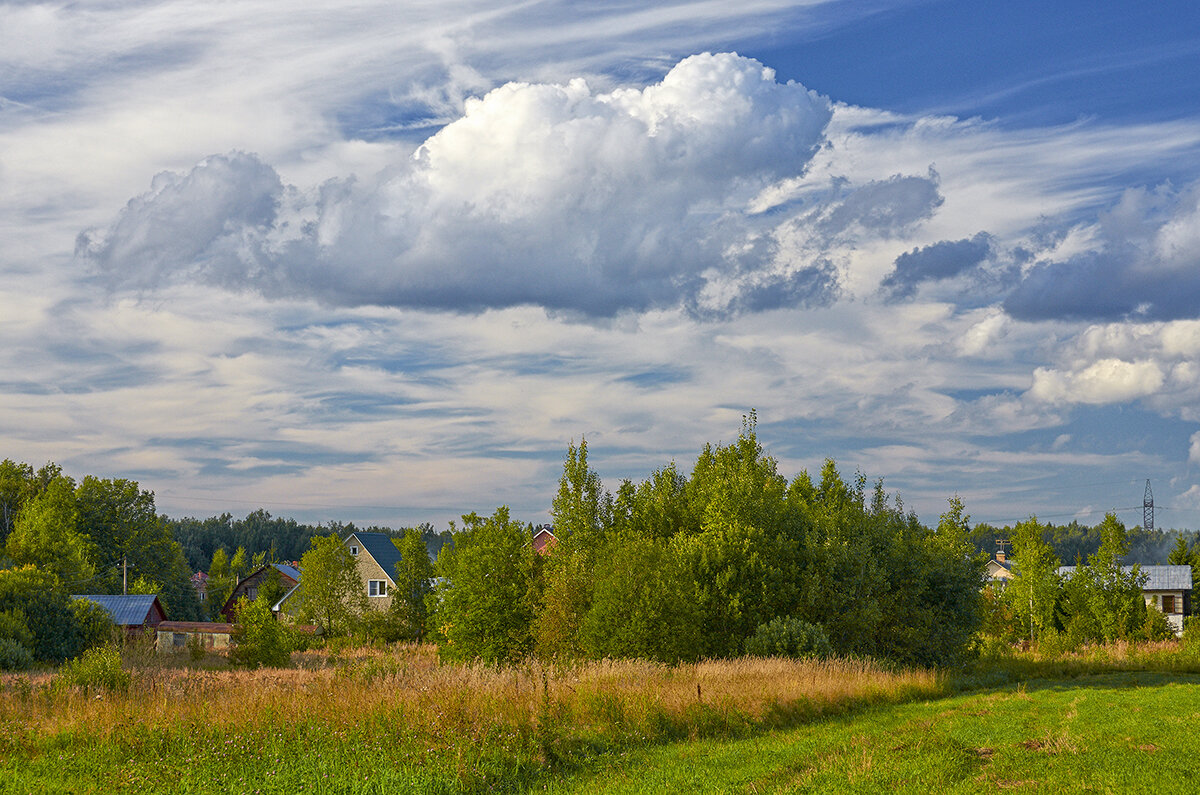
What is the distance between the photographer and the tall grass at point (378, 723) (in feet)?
49.5

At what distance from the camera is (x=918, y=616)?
38.8 metres

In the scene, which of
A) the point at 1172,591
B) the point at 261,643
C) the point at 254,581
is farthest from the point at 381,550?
the point at 1172,591

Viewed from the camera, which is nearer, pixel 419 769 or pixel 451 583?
pixel 419 769

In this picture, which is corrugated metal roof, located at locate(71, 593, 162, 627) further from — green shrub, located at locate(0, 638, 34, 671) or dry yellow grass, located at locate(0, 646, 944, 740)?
dry yellow grass, located at locate(0, 646, 944, 740)

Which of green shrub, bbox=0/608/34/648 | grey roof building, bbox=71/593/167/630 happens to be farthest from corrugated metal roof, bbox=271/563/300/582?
green shrub, bbox=0/608/34/648

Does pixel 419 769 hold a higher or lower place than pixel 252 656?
higher

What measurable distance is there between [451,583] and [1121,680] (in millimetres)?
28096

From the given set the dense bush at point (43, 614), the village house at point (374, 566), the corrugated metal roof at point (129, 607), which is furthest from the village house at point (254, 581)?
the dense bush at point (43, 614)

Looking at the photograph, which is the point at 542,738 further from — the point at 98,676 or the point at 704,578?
the point at 704,578

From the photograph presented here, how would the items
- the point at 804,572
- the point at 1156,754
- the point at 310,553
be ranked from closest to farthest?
1. the point at 1156,754
2. the point at 804,572
3. the point at 310,553

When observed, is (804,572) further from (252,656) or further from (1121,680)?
(252,656)

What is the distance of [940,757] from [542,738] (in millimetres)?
6895

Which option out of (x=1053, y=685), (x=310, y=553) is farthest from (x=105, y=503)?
(x=1053, y=685)

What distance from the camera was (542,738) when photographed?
1720 cm
